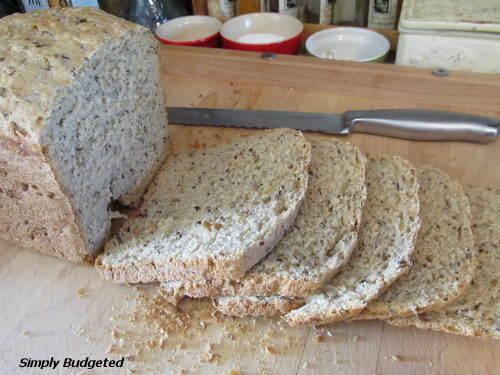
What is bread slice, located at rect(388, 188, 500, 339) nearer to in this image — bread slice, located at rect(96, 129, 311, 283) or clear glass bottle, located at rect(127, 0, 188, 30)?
bread slice, located at rect(96, 129, 311, 283)

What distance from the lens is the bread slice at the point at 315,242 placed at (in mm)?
1738

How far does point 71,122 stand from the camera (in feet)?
5.76

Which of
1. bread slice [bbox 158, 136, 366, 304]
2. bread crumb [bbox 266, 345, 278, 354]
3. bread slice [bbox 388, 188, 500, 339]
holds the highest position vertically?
bread slice [bbox 158, 136, 366, 304]

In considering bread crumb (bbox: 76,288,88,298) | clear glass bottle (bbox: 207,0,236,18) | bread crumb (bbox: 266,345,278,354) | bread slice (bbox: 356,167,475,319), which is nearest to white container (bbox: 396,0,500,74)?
bread slice (bbox: 356,167,475,319)

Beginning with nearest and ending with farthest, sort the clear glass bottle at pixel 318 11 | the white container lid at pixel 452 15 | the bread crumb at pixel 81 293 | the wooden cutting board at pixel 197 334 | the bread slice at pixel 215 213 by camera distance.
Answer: the wooden cutting board at pixel 197 334 → the bread slice at pixel 215 213 → the bread crumb at pixel 81 293 → the white container lid at pixel 452 15 → the clear glass bottle at pixel 318 11

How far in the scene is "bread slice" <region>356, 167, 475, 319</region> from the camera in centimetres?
170

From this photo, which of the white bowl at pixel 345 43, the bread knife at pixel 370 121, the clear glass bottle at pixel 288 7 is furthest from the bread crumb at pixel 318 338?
the clear glass bottle at pixel 288 7

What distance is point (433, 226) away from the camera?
1.99m

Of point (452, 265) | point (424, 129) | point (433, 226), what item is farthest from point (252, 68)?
point (452, 265)

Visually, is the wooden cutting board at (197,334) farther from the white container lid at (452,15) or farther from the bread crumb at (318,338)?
the white container lid at (452,15)

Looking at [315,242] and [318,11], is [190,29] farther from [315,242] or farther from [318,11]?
[315,242]

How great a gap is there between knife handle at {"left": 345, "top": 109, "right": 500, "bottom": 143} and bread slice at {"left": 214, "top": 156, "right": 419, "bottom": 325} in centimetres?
38

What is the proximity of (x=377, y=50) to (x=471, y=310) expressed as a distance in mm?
1956

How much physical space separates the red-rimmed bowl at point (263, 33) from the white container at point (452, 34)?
72 cm
